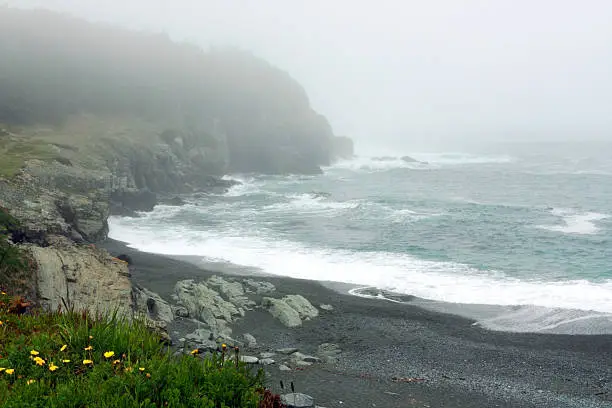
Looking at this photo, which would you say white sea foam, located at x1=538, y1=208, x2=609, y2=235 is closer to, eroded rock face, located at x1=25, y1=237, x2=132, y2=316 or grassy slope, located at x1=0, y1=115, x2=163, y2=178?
eroded rock face, located at x1=25, y1=237, x2=132, y2=316

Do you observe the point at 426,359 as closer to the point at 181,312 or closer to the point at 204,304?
the point at 204,304

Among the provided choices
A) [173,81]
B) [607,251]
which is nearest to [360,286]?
[607,251]

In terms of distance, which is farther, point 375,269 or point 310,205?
point 310,205

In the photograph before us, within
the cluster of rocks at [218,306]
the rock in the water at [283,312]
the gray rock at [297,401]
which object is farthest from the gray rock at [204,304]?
the gray rock at [297,401]

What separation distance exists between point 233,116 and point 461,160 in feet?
190

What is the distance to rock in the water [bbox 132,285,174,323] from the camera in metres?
19.8

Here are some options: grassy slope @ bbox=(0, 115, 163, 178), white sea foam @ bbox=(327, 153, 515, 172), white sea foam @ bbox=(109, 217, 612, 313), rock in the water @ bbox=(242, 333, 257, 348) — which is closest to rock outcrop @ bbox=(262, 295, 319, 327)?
rock in the water @ bbox=(242, 333, 257, 348)

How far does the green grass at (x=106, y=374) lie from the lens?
6227mm

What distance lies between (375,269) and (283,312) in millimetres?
10902

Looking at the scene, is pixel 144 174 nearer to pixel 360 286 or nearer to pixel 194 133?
pixel 194 133

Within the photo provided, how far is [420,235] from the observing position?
4156 centimetres

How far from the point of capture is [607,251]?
35406 millimetres

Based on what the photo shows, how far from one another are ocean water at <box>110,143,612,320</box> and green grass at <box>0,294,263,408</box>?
21.1 metres

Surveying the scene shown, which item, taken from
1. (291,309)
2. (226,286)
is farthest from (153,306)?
(291,309)
